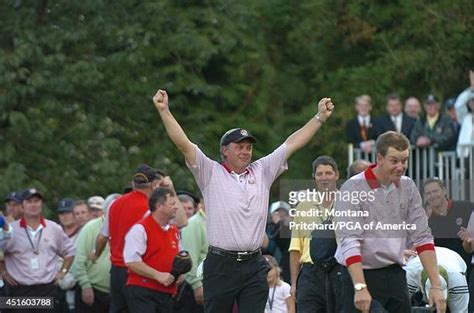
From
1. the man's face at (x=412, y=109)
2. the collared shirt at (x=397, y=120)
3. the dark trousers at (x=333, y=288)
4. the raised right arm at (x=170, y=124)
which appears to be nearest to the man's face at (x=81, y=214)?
the collared shirt at (x=397, y=120)

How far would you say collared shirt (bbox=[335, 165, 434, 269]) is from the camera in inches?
489

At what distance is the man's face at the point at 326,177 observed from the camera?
604 inches

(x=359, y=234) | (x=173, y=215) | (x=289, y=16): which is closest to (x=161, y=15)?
(x=289, y=16)

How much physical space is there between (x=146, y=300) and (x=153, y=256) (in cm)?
48

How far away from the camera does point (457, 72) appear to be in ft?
91.9

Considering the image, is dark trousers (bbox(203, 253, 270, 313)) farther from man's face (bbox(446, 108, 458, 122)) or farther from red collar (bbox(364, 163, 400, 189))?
man's face (bbox(446, 108, 458, 122))

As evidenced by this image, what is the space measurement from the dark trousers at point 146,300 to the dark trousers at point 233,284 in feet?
11.0

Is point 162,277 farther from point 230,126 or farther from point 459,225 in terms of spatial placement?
point 230,126

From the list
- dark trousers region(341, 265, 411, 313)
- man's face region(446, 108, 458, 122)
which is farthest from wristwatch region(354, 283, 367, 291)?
man's face region(446, 108, 458, 122)

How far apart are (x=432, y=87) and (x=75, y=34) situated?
695 cm

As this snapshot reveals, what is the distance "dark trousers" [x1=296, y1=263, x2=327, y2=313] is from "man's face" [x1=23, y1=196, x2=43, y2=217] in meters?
5.13

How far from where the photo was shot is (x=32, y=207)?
19797 mm

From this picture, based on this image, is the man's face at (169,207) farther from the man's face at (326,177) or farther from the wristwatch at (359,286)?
Result: the wristwatch at (359,286)

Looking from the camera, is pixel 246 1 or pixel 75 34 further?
pixel 246 1
